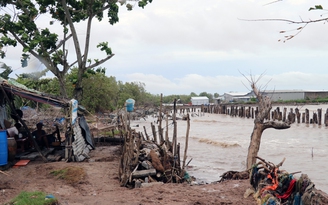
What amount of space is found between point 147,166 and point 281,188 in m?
3.80

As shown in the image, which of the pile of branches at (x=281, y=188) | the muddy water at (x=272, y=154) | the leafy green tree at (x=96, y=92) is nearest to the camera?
the pile of branches at (x=281, y=188)

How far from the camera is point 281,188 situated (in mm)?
5754

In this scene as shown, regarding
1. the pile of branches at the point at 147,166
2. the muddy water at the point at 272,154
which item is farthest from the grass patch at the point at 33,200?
the muddy water at the point at 272,154

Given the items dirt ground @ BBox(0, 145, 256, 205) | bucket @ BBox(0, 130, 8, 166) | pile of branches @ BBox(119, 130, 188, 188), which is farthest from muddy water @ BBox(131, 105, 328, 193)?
bucket @ BBox(0, 130, 8, 166)

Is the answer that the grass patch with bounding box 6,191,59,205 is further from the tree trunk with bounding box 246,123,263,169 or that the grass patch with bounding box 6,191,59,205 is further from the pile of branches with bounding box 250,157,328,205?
the tree trunk with bounding box 246,123,263,169

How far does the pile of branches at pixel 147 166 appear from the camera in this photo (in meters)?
8.24

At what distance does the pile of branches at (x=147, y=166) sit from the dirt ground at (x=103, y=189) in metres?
0.37

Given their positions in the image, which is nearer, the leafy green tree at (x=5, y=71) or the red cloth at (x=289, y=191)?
the red cloth at (x=289, y=191)

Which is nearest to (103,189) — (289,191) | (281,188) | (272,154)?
(281,188)

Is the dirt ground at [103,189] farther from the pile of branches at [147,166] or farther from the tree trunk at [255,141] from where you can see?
the tree trunk at [255,141]

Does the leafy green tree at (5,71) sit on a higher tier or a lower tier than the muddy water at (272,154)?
higher

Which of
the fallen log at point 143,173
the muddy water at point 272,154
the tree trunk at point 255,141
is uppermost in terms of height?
the tree trunk at point 255,141

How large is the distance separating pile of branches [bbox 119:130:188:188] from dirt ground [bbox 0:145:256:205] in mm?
370

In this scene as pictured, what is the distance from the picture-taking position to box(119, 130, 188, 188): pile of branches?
8.24 m
